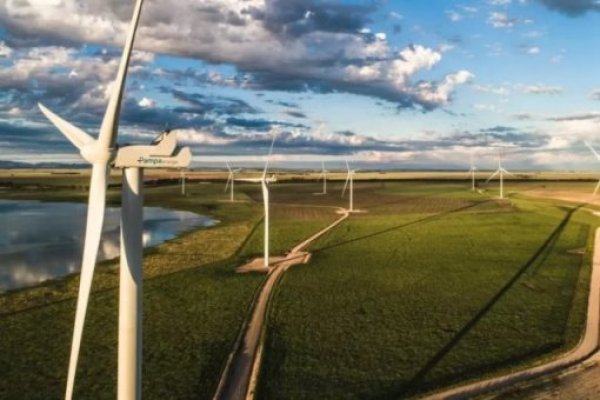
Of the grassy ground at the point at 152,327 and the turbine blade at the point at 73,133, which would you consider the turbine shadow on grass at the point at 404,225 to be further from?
the turbine blade at the point at 73,133

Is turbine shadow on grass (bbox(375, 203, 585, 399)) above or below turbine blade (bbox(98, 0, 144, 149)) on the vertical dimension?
below

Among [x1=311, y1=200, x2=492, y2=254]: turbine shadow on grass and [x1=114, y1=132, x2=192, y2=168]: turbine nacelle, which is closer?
[x1=114, y1=132, x2=192, y2=168]: turbine nacelle

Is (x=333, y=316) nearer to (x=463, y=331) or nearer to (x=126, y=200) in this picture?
(x=463, y=331)

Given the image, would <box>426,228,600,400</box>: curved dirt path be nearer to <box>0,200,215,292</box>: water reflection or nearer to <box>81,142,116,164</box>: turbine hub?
<box>81,142,116,164</box>: turbine hub

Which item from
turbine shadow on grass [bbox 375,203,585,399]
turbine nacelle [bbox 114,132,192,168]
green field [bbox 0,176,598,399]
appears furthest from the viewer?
green field [bbox 0,176,598,399]

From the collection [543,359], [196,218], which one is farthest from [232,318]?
[196,218]

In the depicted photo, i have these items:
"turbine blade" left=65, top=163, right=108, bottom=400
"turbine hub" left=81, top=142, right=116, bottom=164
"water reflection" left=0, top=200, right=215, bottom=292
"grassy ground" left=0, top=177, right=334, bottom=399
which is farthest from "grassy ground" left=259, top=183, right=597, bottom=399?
"water reflection" left=0, top=200, right=215, bottom=292

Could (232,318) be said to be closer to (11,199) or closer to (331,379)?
(331,379)

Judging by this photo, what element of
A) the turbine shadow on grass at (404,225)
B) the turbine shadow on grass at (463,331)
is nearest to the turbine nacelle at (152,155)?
the turbine shadow on grass at (463,331)
